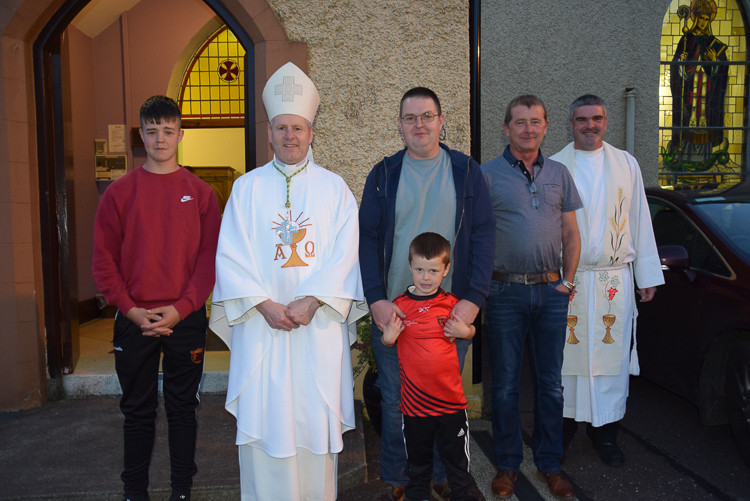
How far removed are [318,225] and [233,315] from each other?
587mm

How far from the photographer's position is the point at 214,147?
11.7 meters

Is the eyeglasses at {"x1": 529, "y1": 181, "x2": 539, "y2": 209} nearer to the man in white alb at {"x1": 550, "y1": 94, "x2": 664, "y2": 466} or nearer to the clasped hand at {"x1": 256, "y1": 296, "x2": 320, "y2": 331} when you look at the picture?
the man in white alb at {"x1": 550, "y1": 94, "x2": 664, "y2": 466}

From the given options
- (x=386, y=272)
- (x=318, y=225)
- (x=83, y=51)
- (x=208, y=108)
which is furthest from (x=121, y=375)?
(x=208, y=108)

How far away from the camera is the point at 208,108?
9.35 metres

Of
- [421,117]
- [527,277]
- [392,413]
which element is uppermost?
[421,117]

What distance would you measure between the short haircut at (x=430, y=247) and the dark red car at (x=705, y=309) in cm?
212

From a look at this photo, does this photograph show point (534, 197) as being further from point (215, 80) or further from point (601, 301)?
point (215, 80)

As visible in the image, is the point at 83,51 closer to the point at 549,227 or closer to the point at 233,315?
the point at 233,315

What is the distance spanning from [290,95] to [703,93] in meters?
7.85

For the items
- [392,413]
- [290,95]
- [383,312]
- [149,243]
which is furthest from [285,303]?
[290,95]

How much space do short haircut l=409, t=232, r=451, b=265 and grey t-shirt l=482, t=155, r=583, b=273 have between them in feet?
2.05

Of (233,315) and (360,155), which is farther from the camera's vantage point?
(360,155)

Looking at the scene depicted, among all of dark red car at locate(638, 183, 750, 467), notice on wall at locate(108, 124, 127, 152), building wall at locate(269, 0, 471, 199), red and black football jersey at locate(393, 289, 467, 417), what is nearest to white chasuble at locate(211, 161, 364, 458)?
red and black football jersey at locate(393, 289, 467, 417)

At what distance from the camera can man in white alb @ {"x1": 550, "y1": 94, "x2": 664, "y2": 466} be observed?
11.6 feet
